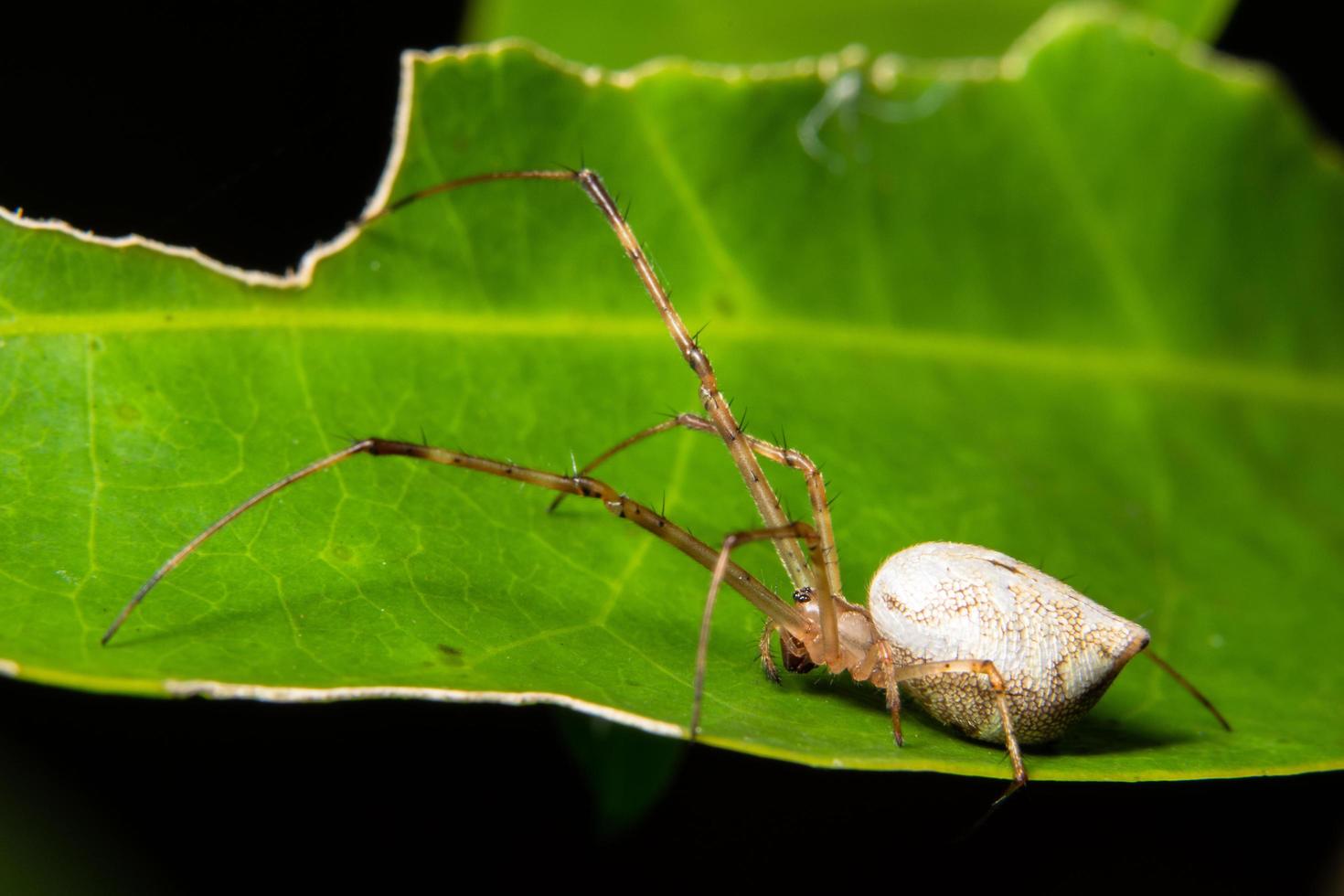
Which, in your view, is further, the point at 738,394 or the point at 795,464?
the point at 738,394

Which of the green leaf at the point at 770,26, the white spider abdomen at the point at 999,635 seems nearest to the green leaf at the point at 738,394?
the white spider abdomen at the point at 999,635

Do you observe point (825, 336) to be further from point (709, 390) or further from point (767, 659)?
point (767, 659)

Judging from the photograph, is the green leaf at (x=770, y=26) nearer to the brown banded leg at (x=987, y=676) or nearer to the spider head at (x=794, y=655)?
the spider head at (x=794, y=655)

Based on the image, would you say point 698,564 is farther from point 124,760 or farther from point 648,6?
point 648,6

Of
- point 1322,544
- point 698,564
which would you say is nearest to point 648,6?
point 698,564

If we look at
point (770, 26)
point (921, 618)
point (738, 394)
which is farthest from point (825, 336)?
point (770, 26)

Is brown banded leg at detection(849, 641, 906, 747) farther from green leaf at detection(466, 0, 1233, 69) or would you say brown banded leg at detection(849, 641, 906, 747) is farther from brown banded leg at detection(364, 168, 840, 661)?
green leaf at detection(466, 0, 1233, 69)

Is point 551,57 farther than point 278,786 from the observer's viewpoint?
No
